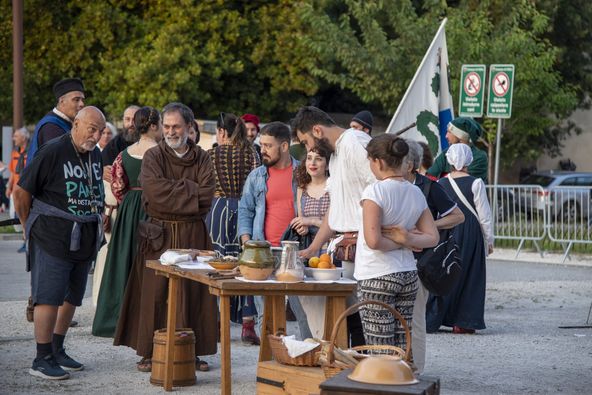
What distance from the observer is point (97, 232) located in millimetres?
8680

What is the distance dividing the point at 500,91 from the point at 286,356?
14.0m

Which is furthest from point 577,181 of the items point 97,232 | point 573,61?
point 97,232

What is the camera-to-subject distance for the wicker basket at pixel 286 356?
6.99m

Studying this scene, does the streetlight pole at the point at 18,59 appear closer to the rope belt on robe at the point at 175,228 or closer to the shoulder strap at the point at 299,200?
the shoulder strap at the point at 299,200

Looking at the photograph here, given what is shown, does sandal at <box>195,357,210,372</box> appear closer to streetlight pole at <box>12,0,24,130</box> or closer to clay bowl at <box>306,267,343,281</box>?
clay bowl at <box>306,267,343,281</box>

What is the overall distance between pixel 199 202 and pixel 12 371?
6.12 feet

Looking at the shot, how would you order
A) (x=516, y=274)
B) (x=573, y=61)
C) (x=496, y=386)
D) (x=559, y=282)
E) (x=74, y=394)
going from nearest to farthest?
(x=74, y=394)
(x=496, y=386)
(x=559, y=282)
(x=516, y=274)
(x=573, y=61)

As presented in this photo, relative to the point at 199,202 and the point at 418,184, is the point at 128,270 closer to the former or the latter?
the point at 199,202

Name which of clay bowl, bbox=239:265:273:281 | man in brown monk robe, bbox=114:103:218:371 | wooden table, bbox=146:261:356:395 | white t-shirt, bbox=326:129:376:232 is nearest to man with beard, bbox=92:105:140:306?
man in brown monk robe, bbox=114:103:218:371

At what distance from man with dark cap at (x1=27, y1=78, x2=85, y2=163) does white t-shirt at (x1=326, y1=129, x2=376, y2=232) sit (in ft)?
9.12

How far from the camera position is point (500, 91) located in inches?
803

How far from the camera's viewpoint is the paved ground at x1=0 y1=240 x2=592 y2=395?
8438 mm

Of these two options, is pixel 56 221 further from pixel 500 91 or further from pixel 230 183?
pixel 500 91

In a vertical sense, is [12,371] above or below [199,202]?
below
